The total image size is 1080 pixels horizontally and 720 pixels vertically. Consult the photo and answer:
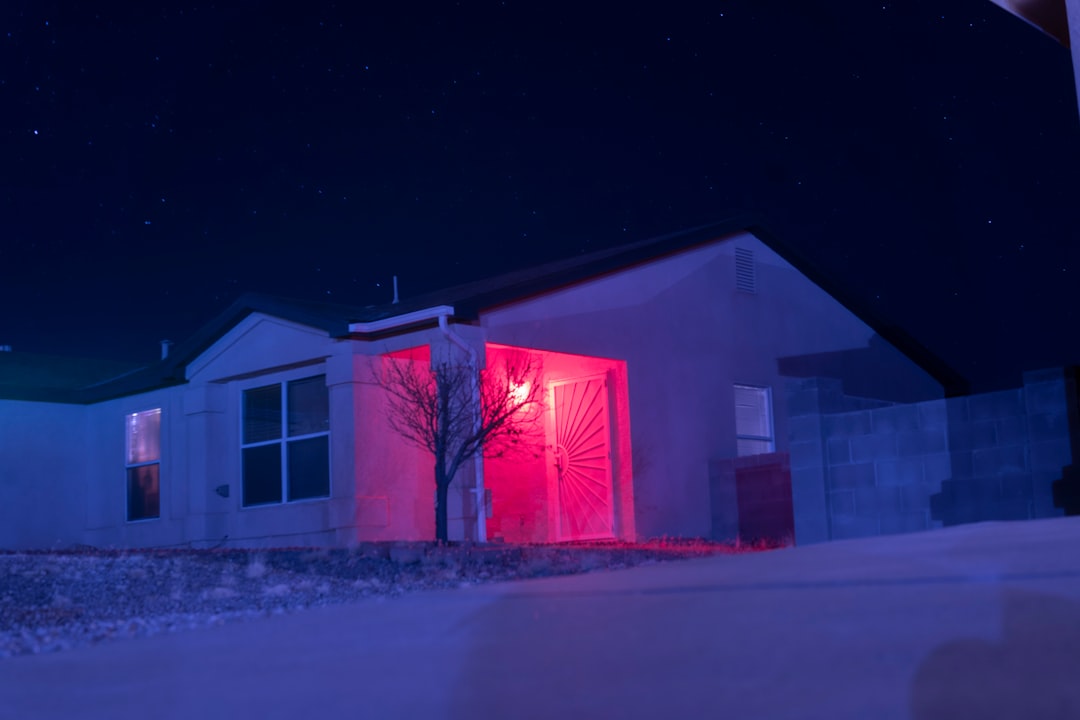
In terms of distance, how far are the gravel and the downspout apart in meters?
2.70

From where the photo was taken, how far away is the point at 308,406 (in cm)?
1571

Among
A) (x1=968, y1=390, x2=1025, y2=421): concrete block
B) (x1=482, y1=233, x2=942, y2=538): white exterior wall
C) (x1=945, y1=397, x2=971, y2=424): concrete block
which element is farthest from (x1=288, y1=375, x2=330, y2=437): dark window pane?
(x1=968, y1=390, x2=1025, y2=421): concrete block

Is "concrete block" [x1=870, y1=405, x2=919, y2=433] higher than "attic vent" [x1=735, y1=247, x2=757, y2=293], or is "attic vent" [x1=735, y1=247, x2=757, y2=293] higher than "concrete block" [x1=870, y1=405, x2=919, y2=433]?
"attic vent" [x1=735, y1=247, x2=757, y2=293]

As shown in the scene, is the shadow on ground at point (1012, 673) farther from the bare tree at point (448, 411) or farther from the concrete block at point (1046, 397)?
the bare tree at point (448, 411)

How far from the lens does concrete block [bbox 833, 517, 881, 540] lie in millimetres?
11508

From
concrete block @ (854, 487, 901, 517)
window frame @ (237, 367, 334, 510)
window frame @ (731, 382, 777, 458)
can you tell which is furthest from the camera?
window frame @ (731, 382, 777, 458)

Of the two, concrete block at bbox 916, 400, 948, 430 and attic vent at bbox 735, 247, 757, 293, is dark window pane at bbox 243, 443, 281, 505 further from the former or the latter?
concrete block at bbox 916, 400, 948, 430

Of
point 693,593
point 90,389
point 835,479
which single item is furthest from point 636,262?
point 693,593

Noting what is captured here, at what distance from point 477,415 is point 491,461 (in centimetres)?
280

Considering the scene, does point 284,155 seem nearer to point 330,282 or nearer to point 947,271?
point 330,282

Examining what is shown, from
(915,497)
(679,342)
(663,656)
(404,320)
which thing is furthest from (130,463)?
(663,656)

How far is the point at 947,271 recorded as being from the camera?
21.2 m

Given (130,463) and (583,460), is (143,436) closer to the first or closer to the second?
(130,463)

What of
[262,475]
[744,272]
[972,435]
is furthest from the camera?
[744,272]
